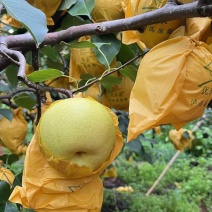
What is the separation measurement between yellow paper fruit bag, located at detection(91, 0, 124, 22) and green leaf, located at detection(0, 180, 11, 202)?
0.51 metres

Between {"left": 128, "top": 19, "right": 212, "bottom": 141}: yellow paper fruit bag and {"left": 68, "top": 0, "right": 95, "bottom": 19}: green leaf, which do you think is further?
{"left": 68, "top": 0, "right": 95, "bottom": 19}: green leaf

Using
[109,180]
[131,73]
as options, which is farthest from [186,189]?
[131,73]

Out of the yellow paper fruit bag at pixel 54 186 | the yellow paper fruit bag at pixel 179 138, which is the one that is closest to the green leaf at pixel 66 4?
the yellow paper fruit bag at pixel 54 186

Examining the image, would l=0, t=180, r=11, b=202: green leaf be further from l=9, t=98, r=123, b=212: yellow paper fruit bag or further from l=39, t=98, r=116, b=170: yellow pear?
l=39, t=98, r=116, b=170: yellow pear

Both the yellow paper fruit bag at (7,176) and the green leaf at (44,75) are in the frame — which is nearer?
the green leaf at (44,75)

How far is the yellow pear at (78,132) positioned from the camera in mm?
721

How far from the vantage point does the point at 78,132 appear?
2.36 feet

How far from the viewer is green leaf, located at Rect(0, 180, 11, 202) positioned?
1.07m

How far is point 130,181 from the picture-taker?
13.2 feet

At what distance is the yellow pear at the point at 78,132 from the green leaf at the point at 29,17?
184mm

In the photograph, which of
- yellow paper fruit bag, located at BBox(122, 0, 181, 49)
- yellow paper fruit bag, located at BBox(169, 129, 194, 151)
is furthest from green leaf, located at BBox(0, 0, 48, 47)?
yellow paper fruit bag, located at BBox(169, 129, 194, 151)

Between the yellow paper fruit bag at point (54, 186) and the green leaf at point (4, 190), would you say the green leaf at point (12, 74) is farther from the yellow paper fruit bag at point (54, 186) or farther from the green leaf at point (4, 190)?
the yellow paper fruit bag at point (54, 186)

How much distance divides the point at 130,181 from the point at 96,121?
3386 mm

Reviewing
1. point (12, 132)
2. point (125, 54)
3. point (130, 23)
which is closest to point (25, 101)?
point (12, 132)
